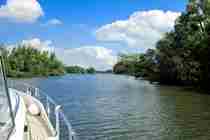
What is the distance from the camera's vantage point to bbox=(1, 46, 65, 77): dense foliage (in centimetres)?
9306

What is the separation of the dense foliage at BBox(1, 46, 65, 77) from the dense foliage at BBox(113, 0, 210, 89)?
4498cm

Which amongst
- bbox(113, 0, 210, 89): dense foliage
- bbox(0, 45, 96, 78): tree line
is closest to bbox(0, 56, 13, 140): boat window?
bbox(113, 0, 210, 89): dense foliage

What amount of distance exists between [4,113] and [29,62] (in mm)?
100244

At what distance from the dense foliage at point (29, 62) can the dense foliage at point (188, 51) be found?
45.0 meters

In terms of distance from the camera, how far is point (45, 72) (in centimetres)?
10925

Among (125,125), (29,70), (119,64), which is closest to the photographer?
(125,125)

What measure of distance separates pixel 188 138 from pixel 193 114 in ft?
21.8

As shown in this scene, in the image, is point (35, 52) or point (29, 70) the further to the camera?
point (35, 52)

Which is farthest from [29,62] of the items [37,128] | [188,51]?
[37,128]

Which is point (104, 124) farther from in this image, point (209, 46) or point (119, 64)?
point (119, 64)

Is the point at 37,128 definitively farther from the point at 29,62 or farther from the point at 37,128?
the point at 29,62

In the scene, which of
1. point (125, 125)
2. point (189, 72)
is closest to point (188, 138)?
point (125, 125)

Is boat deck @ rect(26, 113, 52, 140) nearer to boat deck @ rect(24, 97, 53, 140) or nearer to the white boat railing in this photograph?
boat deck @ rect(24, 97, 53, 140)

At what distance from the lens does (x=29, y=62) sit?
10119 cm
